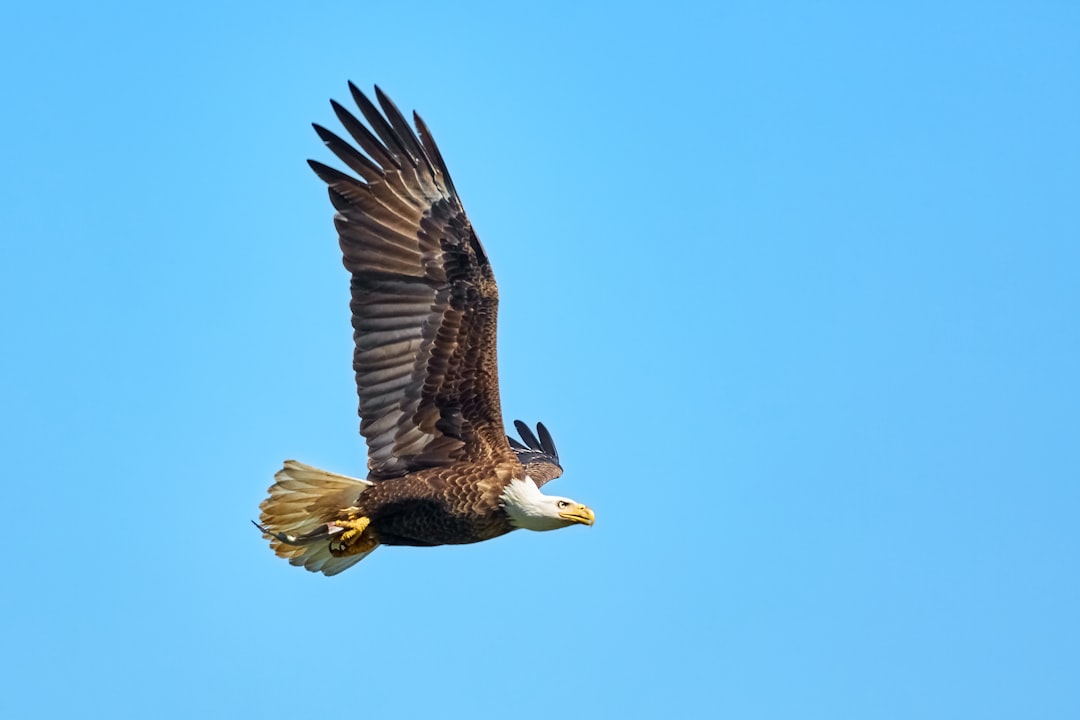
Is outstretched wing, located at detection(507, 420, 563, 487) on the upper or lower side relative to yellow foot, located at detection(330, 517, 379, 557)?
upper

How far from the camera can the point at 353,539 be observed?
9.99m

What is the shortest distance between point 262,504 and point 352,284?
153cm

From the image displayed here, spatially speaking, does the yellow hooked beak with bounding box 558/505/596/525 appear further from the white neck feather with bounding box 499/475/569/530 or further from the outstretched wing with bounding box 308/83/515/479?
the outstretched wing with bounding box 308/83/515/479

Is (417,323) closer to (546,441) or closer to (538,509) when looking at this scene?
(538,509)

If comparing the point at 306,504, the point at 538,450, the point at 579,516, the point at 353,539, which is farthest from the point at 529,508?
the point at 538,450

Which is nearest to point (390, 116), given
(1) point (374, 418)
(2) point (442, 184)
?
(2) point (442, 184)

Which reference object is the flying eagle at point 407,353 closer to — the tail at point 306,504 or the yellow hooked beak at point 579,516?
the tail at point 306,504

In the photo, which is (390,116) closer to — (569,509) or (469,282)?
(469,282)

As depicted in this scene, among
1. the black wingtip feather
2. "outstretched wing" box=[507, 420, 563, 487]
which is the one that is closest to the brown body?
"outstretched wing" box=[507, 420, 563, 487]

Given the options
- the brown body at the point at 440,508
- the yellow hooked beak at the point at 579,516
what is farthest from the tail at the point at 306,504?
the yellow hooked beak at the point at 579,516

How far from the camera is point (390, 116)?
1012 centimetres

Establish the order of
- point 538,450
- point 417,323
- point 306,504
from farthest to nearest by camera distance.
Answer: point 538,450 → point 306,504 → point 417,323

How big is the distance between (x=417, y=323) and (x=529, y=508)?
1.36 meters

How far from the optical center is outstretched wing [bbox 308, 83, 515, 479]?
9953 mm
